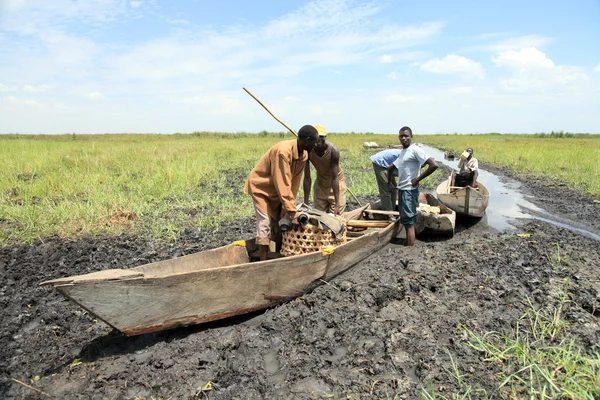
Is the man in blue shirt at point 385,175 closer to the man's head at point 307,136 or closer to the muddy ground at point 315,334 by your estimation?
the muddy ground at point 315,334

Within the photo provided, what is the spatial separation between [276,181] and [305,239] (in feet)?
2.20

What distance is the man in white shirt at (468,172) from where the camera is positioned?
7.36 metres

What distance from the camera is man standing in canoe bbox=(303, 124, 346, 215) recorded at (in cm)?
493

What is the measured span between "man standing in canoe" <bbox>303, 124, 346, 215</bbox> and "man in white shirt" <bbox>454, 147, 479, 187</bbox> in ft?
9.71

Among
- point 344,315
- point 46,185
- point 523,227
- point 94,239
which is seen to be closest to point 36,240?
point 94,239

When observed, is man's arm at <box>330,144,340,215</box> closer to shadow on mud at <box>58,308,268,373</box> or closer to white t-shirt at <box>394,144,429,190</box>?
white t-shirt at <box>394,144,429,190</box>

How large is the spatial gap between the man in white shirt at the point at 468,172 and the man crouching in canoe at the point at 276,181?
4.44 m

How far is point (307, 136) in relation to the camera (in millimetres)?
3656

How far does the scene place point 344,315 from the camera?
11.8 ft

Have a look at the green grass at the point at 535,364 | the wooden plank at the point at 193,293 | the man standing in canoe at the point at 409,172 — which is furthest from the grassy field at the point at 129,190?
the green grass at the point at 535,364

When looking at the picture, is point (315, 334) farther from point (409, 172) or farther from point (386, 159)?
point (386, 159)

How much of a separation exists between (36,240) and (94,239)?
0.74m

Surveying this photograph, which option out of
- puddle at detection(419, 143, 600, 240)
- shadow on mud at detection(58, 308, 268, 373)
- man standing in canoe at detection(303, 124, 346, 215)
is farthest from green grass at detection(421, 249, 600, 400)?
puddle at detection(419, 143, 600, 240)

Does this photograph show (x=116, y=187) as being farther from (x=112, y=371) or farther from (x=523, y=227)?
(x=523, y=227)
